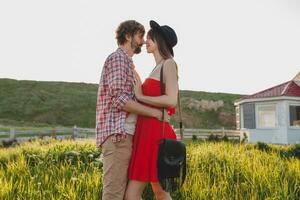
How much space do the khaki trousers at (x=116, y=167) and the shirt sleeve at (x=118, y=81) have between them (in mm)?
285

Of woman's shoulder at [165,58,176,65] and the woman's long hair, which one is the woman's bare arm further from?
the woman's long hair

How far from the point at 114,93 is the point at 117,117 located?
0.61ft

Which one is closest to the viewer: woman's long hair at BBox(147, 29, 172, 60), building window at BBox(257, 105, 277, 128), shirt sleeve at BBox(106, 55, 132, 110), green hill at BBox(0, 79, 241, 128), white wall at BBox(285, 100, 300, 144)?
shirt sleeve at BBox(106, 55, 132, 110)

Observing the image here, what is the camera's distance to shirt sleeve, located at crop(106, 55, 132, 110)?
302cm

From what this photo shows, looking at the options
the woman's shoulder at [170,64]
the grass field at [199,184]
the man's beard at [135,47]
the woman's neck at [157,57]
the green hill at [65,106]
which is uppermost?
the green hill at [65,106]

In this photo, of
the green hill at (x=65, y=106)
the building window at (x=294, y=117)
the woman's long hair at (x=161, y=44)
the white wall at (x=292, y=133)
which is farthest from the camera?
the green hill at (x=65, y=106)

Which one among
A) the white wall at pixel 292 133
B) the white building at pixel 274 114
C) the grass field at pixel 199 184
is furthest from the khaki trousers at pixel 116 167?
the white wall at pixel 292 133

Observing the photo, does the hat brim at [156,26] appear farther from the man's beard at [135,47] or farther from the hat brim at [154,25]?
the man's beard at [135,47]

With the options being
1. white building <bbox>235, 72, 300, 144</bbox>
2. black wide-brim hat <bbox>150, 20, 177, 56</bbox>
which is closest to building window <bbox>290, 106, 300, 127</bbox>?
white building <bbox>235, 72, 300, 144</bbox>

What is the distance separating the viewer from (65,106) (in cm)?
4709

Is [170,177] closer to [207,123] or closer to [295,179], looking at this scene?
[295,179]

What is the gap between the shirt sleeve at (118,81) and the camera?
119 inches

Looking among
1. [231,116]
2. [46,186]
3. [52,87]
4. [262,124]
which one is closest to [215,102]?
[231,116]

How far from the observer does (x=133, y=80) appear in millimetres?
3135
